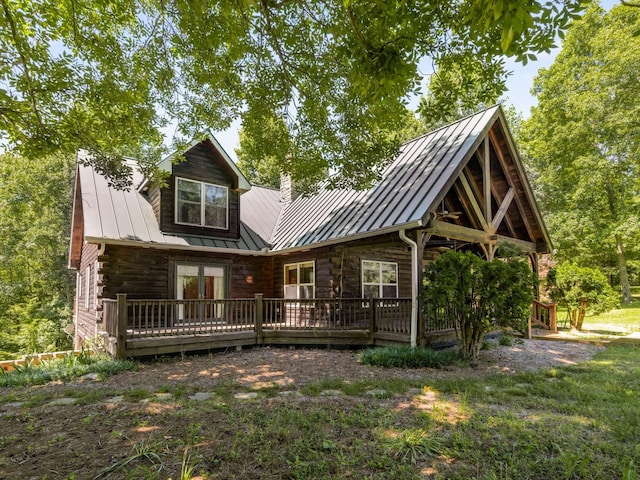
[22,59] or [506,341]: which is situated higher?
[22,59]

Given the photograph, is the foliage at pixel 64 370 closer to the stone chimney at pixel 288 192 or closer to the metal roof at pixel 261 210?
the metal roof at pixel 261 210

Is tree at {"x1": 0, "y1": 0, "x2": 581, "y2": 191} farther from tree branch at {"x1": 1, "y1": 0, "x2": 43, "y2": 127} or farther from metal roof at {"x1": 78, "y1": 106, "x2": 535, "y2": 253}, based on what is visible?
metal roof at {"x1": 78, "y1": 106, "x2": 535, "y2": 253}

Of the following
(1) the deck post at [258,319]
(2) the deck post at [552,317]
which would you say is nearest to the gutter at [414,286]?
(1) the deck post at [258,319]

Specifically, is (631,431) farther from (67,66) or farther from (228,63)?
(67,66)

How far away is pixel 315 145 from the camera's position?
32.1 ft

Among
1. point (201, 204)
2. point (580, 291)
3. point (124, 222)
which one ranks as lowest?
point (580, 291)

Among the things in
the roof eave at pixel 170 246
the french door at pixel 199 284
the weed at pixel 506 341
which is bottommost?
the weed at pixel 506 341

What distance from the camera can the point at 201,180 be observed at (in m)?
12.1

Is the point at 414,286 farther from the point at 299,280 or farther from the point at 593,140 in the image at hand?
the point at 593,140

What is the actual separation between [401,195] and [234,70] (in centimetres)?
522

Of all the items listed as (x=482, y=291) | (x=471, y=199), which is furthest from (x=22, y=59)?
(x=471, y=199)

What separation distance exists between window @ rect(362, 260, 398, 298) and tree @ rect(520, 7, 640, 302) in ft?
54.6

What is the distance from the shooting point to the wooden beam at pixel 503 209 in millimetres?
10516

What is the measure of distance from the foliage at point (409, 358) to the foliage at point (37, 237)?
74.1ft
